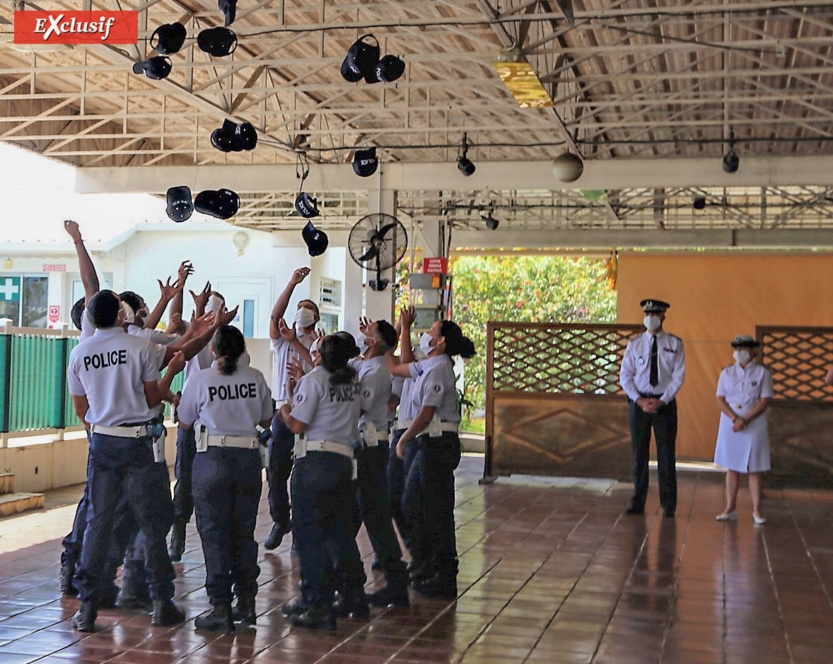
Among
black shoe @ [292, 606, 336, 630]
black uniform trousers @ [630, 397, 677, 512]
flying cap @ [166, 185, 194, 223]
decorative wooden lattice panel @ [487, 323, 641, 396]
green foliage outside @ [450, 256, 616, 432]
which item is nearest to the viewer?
black shoe @ [292, 606, 336, 630]

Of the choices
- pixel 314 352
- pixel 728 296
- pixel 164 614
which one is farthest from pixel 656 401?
pixel 728 296

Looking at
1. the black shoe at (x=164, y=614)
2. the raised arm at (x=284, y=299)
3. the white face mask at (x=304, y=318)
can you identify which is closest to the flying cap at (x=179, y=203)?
the white face mask at (x=304, y=318)

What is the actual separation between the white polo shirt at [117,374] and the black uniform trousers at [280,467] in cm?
218

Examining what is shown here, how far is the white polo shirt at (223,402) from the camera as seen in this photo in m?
5.52

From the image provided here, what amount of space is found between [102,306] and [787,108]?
440 inches

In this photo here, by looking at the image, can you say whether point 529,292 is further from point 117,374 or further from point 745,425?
point 117,374

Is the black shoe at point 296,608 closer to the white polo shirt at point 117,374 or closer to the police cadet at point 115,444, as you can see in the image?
the police cadet at point 115,444

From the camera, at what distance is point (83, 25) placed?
727 centimetres

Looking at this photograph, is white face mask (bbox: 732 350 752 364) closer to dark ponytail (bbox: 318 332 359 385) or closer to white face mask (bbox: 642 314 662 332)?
white face mask (bbox: 642 314 662 332)

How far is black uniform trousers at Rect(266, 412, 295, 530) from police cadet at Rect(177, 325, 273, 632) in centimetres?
206

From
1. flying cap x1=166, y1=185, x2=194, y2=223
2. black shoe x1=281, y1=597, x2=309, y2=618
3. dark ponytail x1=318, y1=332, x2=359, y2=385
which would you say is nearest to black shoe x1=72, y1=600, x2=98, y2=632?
black shoe x1=281, y1=597, x2=309, y2=618

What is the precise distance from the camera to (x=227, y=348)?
5527 millimetres

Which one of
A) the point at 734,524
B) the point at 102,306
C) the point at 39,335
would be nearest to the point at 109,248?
the point at 39,335

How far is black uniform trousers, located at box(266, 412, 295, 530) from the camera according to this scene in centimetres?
779
